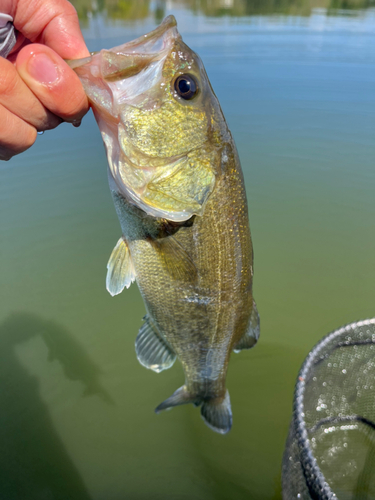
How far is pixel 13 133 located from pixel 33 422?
2.62 meters

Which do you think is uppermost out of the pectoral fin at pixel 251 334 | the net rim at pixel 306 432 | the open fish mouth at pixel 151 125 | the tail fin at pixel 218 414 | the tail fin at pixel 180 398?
the open fish mouth at pixel 151 125

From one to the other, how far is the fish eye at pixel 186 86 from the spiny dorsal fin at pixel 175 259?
670 mm

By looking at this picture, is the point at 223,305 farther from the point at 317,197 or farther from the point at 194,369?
the point at 317,197

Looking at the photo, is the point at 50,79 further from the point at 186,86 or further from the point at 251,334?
the point at 251,334

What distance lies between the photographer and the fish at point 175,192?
1434mm

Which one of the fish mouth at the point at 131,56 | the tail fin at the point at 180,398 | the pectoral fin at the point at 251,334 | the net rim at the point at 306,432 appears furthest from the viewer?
the tail fin at the point at 180,398

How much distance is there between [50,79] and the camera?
122 cm

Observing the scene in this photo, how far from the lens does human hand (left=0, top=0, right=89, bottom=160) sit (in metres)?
1.20

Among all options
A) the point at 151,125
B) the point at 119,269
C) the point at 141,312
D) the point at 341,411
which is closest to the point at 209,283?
the point at 119,269

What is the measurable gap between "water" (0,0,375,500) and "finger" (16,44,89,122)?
8.66 ft

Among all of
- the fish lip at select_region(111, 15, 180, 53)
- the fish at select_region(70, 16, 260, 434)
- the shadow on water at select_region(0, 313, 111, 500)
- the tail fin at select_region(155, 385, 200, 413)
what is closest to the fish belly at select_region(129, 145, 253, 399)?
the fish at select_region(70, 16, 260, 434)

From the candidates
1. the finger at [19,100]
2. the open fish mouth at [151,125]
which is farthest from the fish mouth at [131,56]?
the finger at [19,100]

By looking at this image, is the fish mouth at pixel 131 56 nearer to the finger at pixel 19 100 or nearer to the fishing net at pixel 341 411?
the finger at pixel 19 100

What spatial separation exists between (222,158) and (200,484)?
2433 mm
